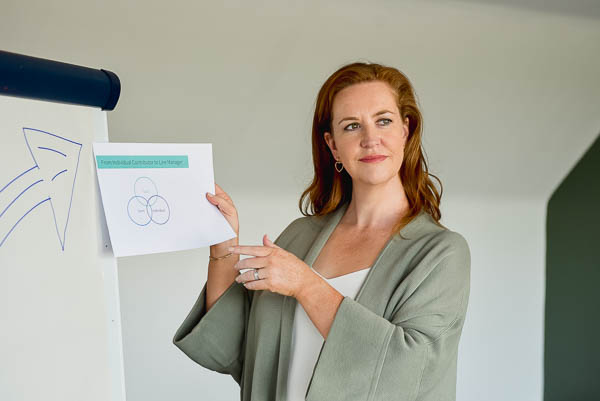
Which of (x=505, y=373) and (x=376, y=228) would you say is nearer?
(x=376, y=228)

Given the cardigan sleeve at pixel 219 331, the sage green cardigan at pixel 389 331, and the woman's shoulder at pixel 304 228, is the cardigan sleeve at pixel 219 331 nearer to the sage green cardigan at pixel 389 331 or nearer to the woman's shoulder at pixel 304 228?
the sage green cardigan at pixel 389 331

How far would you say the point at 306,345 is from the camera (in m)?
1.47

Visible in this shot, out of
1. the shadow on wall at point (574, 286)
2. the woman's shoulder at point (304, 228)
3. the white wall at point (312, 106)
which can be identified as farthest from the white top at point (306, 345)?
the shadow on wall at point (574, 286)

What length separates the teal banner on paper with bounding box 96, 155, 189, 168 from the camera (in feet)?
4.13

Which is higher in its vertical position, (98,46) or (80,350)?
(98,46)

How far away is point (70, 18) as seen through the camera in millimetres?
2234

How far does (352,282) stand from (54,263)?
64 centimetres

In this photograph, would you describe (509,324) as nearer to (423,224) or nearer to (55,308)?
(423,224)

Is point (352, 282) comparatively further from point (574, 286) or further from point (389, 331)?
point (574, 286)

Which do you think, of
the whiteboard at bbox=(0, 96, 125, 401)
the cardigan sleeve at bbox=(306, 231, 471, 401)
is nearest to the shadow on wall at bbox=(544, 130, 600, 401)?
the cardigan sleeve at bbox=(306, 231, 471, 401)

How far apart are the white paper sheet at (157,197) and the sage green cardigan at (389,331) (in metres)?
0.28

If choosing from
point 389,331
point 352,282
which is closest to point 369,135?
point 352,282

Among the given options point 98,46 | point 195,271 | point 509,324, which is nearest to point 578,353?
point 509,324

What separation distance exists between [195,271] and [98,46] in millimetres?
1086
